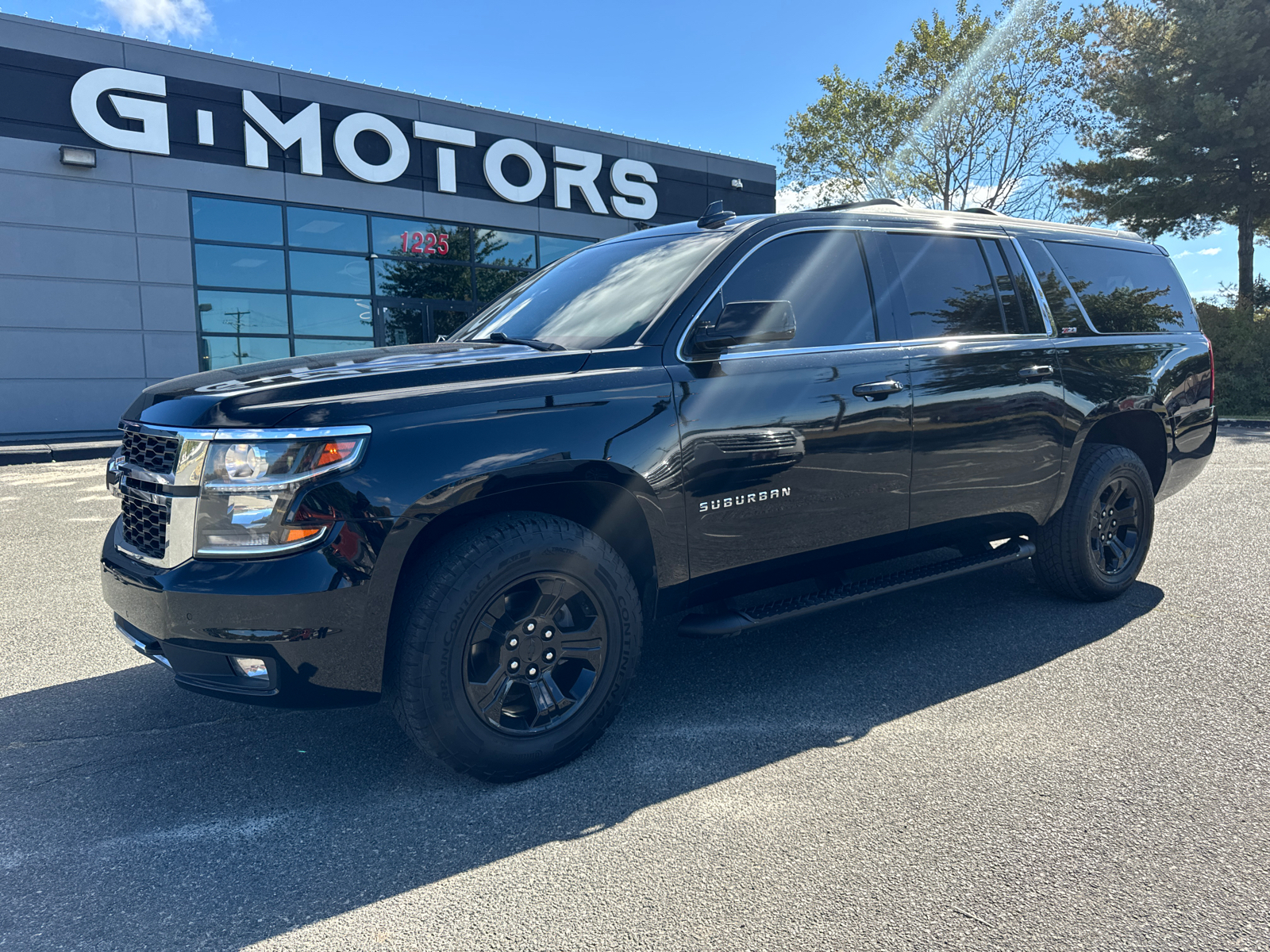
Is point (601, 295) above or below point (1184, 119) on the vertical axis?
below

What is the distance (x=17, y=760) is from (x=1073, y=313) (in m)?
5.08

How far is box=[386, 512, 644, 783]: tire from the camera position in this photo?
8.78 feet

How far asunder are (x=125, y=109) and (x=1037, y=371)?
55.3ft

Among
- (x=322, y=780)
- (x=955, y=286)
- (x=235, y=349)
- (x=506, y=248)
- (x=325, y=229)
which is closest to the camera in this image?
(x=322, y=780)

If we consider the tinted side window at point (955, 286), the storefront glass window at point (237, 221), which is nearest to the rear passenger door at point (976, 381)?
the tinted side window at point (955, 286)

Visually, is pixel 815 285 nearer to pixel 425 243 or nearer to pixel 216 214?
pixel 216 214

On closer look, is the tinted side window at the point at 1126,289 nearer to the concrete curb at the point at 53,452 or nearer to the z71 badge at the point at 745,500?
the z71 badge at the point at 745,500

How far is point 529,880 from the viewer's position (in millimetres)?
2344

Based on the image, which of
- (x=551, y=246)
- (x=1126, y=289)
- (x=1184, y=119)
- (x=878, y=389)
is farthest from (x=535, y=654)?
(x=1184, y=119)

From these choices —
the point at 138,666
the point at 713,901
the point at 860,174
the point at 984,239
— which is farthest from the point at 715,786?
the point at 860,174

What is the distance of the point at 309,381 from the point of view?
8.89 feet

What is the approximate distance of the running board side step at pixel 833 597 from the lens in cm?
323

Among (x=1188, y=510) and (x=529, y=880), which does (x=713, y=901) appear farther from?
(x=1188, y=510)

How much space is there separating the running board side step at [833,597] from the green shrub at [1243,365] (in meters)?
17.7
